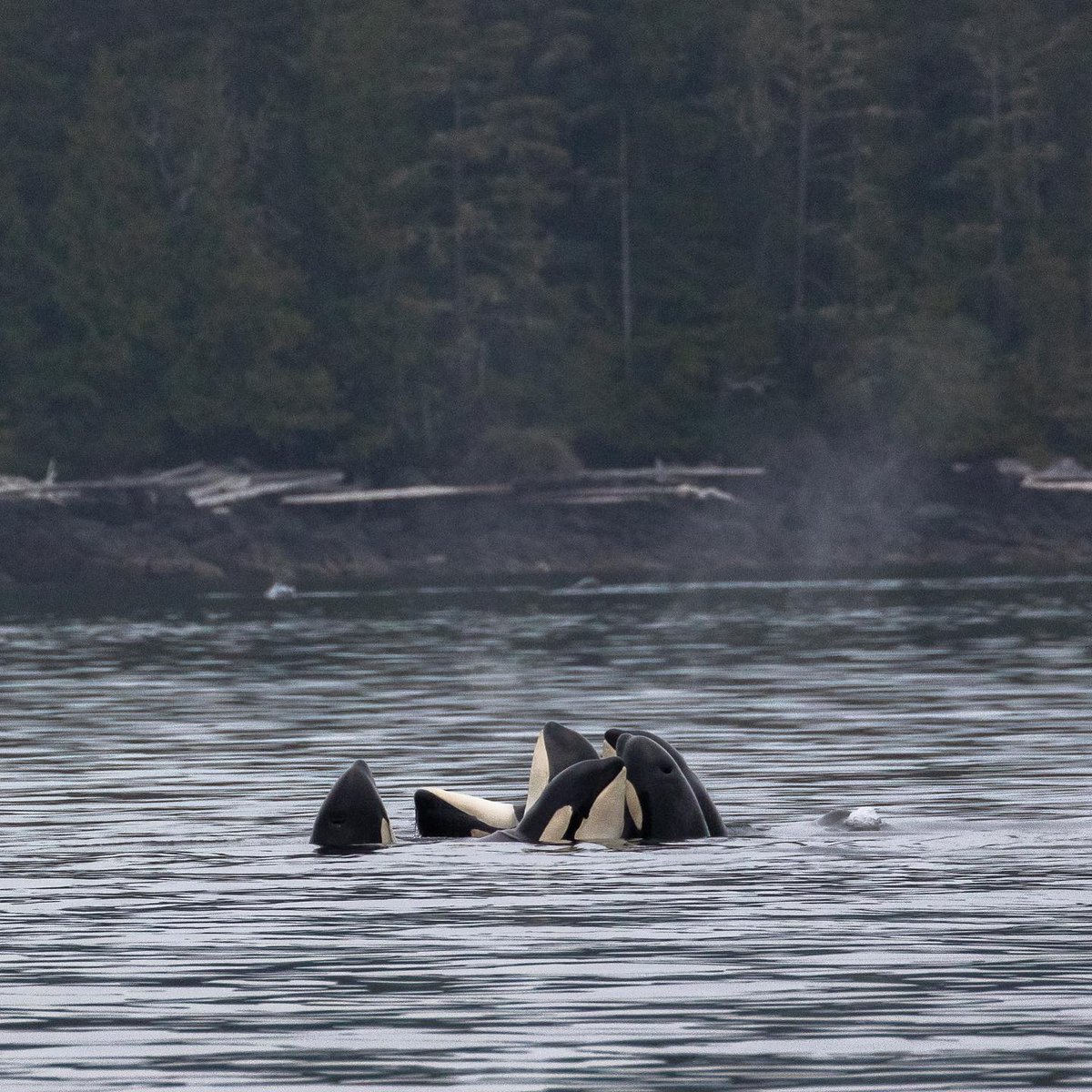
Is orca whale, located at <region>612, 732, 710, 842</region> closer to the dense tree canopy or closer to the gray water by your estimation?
the gray water

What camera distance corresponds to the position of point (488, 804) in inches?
899

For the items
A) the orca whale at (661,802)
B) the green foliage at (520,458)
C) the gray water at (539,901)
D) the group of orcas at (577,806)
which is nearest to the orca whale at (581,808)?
the group of orcas at (577,806)

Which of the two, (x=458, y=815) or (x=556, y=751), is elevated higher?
(x=556, y=751)

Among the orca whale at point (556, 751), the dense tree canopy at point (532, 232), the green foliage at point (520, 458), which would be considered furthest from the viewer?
the dense tree canopy at point (532, 232)

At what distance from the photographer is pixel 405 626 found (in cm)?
5875

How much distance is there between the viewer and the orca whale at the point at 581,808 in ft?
71.7

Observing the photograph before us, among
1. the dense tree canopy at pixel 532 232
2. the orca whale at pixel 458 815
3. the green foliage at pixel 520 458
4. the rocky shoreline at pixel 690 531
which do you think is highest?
the dense tree canopy at pixel 532 232

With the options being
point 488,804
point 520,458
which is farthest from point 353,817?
point 520,458

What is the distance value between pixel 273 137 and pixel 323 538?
56.3 feet

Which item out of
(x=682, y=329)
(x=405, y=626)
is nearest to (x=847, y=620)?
(x=405, y=626)

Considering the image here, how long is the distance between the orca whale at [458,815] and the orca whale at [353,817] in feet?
1.78

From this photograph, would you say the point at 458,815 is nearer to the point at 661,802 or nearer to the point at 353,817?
the point at 353,817

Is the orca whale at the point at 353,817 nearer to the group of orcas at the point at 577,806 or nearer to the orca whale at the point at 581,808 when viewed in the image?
the group of orcas at the point at 577,806

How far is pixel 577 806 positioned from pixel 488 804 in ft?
3.71
